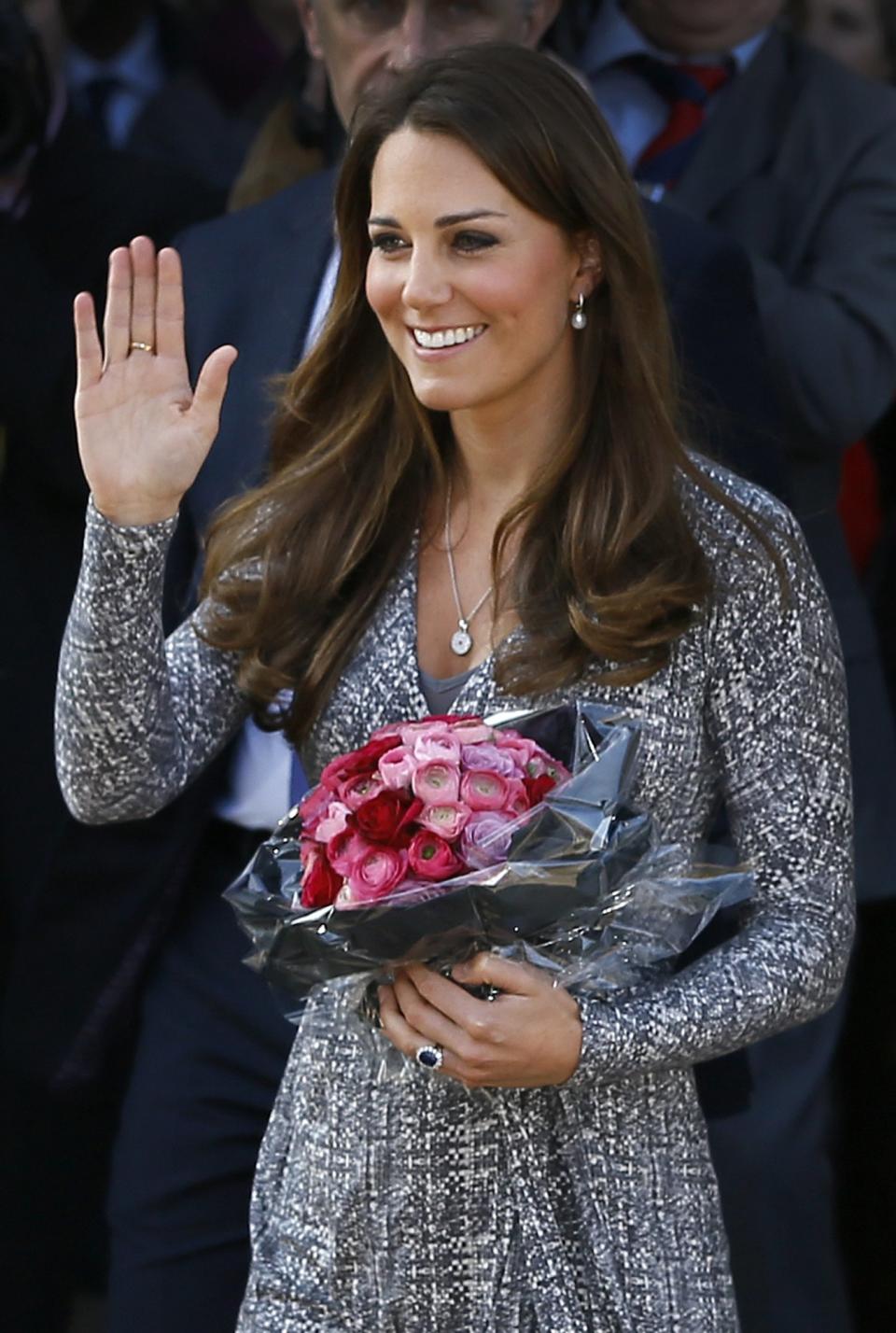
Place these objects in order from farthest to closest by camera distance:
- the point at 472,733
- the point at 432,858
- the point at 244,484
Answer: the point at 244,484 < the point at 472,733 < the point at 432,858

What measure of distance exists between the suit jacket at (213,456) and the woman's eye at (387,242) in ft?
1.69

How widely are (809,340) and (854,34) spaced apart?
1435 mm

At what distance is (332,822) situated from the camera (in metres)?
2.28

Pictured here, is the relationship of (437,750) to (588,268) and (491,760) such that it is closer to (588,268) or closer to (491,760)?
(491,760)

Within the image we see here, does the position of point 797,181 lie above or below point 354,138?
below

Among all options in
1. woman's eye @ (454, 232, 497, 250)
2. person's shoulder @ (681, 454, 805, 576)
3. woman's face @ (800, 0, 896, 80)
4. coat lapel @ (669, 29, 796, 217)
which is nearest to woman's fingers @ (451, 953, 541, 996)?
person's shoulder @ (681, 454, 805, 576)

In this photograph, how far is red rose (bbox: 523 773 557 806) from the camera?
89.5 inches

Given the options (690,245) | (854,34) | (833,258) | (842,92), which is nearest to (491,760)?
(690,245)

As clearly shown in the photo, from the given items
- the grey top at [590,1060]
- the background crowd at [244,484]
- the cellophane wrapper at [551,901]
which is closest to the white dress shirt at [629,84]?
the background crowd at [244,484]

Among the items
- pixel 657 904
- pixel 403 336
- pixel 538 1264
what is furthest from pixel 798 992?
pixel 403 336

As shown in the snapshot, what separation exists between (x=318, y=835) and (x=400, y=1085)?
362 millimetres

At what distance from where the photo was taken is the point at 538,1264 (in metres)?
2.46

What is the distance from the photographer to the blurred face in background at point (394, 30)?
355 centimetres

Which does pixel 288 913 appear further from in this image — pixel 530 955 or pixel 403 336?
pixel 403 336
